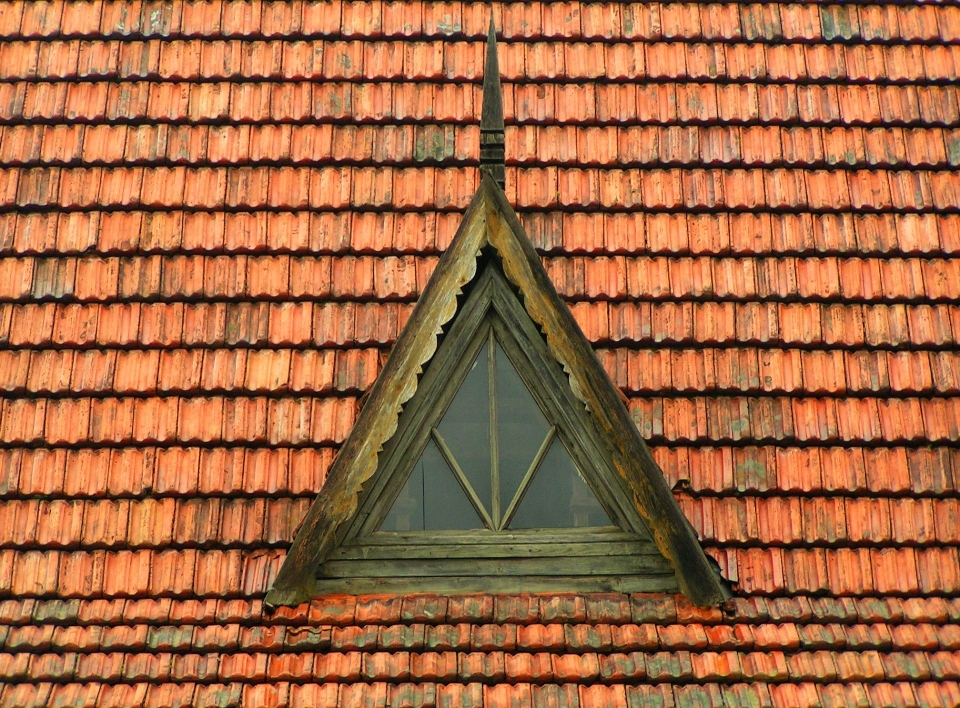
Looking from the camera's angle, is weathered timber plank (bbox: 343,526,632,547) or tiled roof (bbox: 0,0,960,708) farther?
weathered timber plank (bbox: 343,526,632,547)

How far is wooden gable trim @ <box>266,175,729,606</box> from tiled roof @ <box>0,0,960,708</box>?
19cm

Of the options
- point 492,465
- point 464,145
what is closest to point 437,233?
point 464,145

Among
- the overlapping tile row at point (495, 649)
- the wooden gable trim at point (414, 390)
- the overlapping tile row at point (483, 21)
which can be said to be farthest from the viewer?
the overlapping tile row at point (483, 21)

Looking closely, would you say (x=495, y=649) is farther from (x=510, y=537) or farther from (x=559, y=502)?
(x=559, y=502)

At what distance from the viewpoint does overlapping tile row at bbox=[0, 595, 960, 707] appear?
4.41 m

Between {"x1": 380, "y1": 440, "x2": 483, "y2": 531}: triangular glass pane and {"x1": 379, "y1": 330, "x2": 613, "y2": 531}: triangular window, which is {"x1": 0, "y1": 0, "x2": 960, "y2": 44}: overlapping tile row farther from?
{"x1": 380, "y1": 440, "x2": 483, "y2": 531}: triangular glass pane

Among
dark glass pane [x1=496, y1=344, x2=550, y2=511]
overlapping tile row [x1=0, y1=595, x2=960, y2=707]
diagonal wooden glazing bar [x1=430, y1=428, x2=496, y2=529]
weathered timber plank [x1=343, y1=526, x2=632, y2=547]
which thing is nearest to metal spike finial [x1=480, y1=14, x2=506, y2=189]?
dark glass pane [x1=496, y1=344, x2=550, y2=511]

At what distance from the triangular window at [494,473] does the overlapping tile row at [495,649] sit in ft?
1.18

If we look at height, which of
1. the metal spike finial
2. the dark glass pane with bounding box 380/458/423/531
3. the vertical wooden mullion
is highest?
the metal spike finial

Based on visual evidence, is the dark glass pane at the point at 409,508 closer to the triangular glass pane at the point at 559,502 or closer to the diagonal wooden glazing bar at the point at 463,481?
the diagonal wooden glazing bar at the point at 463,481

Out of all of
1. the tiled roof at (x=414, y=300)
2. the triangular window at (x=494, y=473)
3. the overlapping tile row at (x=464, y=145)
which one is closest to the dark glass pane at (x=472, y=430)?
the triangular window at (x=494, y=473)

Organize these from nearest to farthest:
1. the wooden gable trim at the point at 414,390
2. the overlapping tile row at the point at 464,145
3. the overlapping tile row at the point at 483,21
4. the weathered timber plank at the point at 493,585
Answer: the wooden gable trim at the point at 414,390 → the weathered timber plank at the point at 493,585 → the overlapping tile row at the point at 464,145 → the overlapping tile row at the point at 483,21

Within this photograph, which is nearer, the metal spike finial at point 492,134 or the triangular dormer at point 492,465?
the triangular dormer at point 492,465

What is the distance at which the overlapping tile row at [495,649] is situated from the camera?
4.41m
